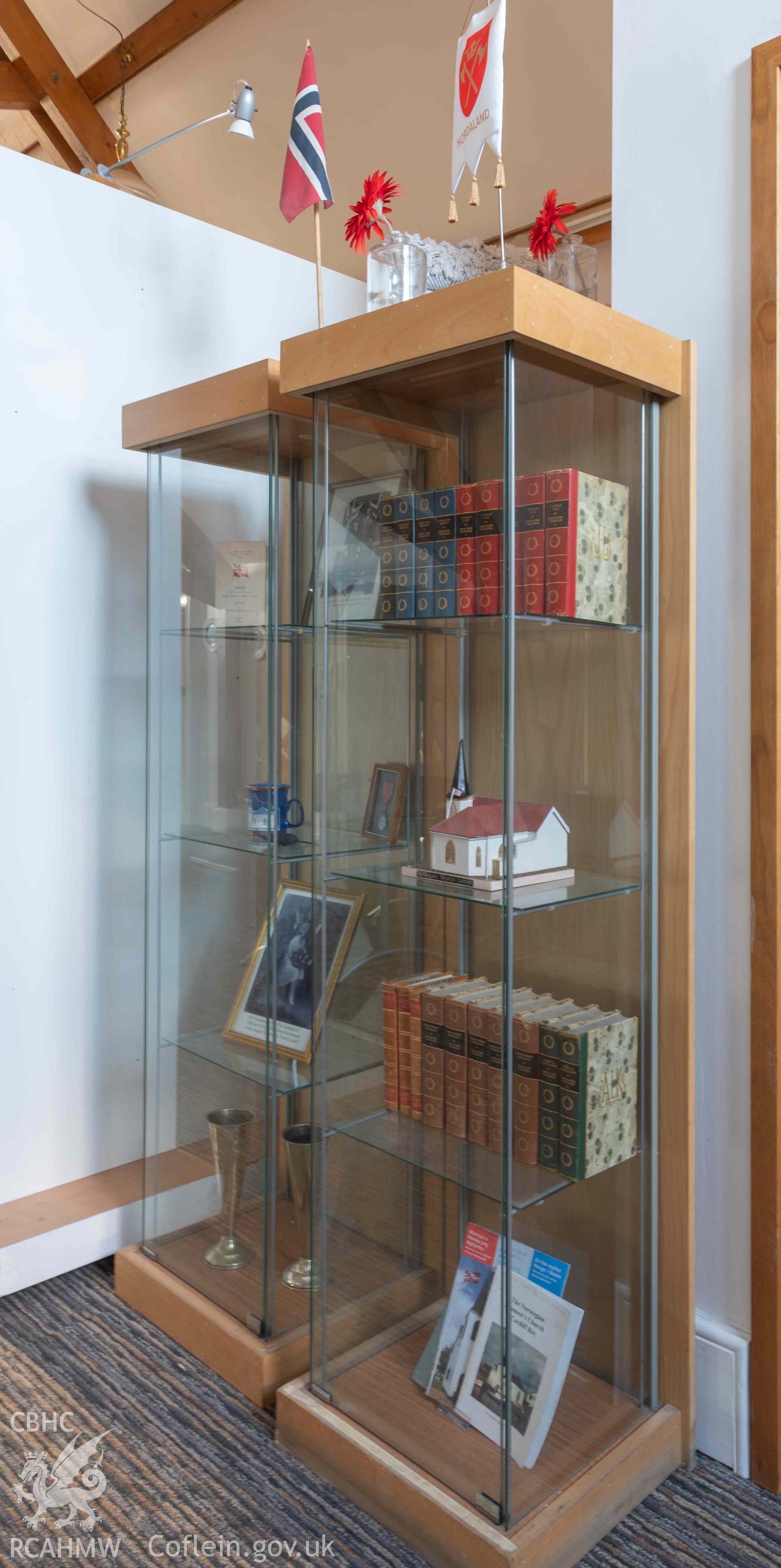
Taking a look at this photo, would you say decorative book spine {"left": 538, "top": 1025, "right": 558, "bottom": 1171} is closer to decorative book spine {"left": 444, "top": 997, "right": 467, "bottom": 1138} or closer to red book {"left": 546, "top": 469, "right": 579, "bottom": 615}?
decorative book spine {"left": 444, "top": 997, "right": 467, "bottom": 1138}

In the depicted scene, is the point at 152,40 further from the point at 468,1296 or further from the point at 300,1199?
the point at 468,1296

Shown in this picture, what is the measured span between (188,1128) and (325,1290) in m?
0.55

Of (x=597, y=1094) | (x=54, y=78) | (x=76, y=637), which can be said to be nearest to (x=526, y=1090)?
(x=597, y=1094)

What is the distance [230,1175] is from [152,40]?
4.12m

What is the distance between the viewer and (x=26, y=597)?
2484 mm

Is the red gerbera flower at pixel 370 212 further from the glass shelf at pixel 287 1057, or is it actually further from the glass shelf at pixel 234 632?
the glass shelf at pixel 287 1057

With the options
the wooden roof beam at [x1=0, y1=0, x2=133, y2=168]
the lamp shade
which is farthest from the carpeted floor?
the wooden roof beam at [x1=0, y1=0, x2=133, y2=168]

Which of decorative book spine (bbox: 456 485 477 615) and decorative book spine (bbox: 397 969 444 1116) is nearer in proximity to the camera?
decorative book spine (bbox: 456 485 477 615)

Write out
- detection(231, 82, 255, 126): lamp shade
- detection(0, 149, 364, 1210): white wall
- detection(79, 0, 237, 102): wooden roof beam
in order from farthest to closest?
detection(79, 0, 237, 102): wooden roof beam, detection(0, 149, 364, 1210): white wall, detection(231, 82, 255, 126): lamp shade

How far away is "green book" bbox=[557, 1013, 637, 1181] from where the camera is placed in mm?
1637

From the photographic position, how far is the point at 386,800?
1834 millimetres

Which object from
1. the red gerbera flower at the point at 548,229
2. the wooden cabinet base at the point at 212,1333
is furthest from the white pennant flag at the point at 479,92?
the wooden cabinet base at the point at 212,1333

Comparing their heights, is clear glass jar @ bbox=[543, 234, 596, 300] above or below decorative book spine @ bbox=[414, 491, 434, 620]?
above

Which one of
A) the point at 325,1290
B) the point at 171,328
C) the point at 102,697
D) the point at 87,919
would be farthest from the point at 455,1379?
the point at 171,328
